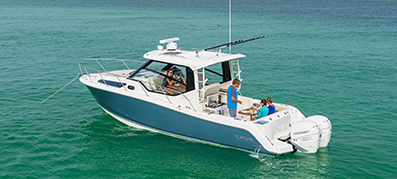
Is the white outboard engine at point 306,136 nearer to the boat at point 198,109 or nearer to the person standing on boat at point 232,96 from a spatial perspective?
the boat at point 198,109

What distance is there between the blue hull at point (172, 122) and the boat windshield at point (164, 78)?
0.59m

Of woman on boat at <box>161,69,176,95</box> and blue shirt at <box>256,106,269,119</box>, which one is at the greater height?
woman on boat at <box>161,69,176,95</box>

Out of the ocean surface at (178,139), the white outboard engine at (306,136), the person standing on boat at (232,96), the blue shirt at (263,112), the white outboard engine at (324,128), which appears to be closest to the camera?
the white outboard engine at (306,136)

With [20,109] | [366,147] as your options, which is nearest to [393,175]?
[366,147]

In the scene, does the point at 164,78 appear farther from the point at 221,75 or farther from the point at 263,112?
the point at 263,112

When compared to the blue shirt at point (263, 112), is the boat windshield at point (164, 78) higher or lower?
higher

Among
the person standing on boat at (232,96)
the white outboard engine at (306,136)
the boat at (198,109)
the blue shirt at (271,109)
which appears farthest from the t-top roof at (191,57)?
the white outboard engine at (306,136)

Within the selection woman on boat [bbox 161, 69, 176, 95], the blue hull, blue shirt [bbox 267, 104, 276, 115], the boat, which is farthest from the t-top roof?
blue shirt [bbox 267, 104, 276, 115]

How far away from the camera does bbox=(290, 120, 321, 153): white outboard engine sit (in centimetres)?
880

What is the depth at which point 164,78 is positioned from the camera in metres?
10.4

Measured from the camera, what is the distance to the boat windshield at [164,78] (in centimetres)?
1031

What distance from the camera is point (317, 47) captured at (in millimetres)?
26516

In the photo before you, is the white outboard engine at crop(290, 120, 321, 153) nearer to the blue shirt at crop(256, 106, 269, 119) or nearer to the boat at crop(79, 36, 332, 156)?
the boat at crop(79, 36, 332, 156)

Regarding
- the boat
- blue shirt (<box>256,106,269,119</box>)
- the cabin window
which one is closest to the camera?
the boat
